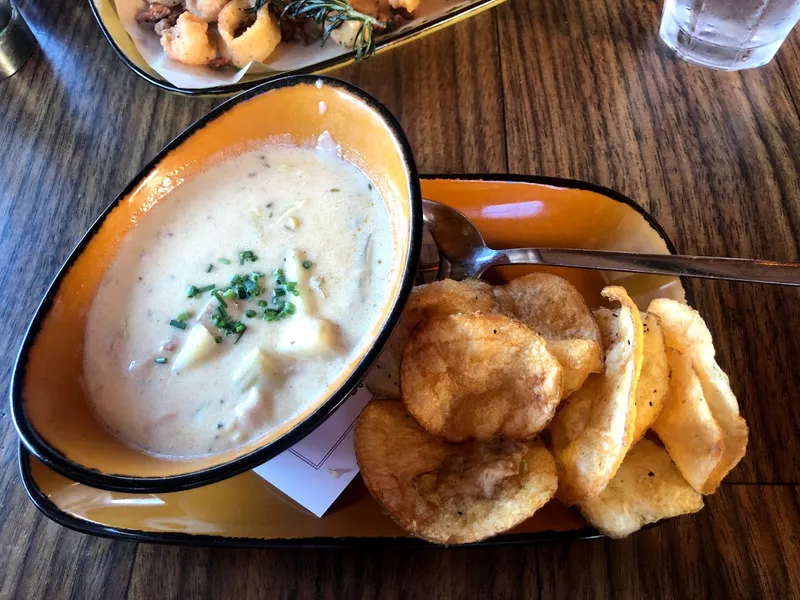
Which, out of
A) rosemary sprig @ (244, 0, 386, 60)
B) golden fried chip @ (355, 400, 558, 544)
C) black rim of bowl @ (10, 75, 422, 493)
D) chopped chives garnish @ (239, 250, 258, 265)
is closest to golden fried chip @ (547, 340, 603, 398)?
golden fried chip @ (355, 400, 558, 544)

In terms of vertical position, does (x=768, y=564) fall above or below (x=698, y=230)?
below

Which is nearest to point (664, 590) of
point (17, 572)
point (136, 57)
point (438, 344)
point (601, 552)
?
point (601, 552)

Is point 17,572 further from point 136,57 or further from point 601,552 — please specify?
point 136,57

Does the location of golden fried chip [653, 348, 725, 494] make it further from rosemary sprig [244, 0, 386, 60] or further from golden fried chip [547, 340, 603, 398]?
rosemary sprig [244, 0, 386, 60]

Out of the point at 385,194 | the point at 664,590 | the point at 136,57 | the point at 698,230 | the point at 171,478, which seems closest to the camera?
the point at 171,478

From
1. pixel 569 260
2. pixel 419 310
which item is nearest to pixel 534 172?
pixel 569 260

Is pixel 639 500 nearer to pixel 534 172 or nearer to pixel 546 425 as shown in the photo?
pixel 546 425
